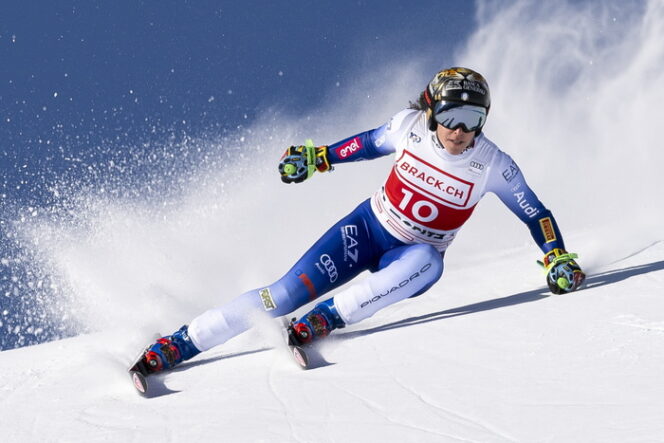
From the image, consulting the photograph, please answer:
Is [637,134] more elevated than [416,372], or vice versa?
[637,134]

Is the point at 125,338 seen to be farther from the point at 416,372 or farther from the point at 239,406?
the point at 416,372

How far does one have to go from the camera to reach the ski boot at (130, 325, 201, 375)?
4254 millimetres

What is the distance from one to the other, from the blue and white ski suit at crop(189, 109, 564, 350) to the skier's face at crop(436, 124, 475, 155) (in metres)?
0.04

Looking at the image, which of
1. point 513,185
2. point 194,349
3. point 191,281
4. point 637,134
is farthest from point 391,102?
point 194,349

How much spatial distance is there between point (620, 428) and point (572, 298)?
190 cm

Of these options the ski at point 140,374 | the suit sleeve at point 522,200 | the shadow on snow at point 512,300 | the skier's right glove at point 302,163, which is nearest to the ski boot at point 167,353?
the ski at point 140,374

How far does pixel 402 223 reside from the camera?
489 centimetres

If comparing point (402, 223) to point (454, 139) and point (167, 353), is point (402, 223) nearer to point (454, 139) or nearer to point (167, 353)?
point (454, 139)

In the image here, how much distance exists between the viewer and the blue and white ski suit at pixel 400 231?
448cm

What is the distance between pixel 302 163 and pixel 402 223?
73cm

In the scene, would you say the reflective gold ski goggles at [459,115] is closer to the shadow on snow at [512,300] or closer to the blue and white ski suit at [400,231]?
the blue and white ski suit at [400,231]

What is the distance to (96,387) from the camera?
4156 millimetres

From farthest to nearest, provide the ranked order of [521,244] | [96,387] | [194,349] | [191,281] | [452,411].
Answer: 1. [521,244]
2. [191,281]
3. [194,349]
4. [96,387]
5. [452,411]

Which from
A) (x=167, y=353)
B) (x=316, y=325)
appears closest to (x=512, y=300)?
(x=316, y=325)
